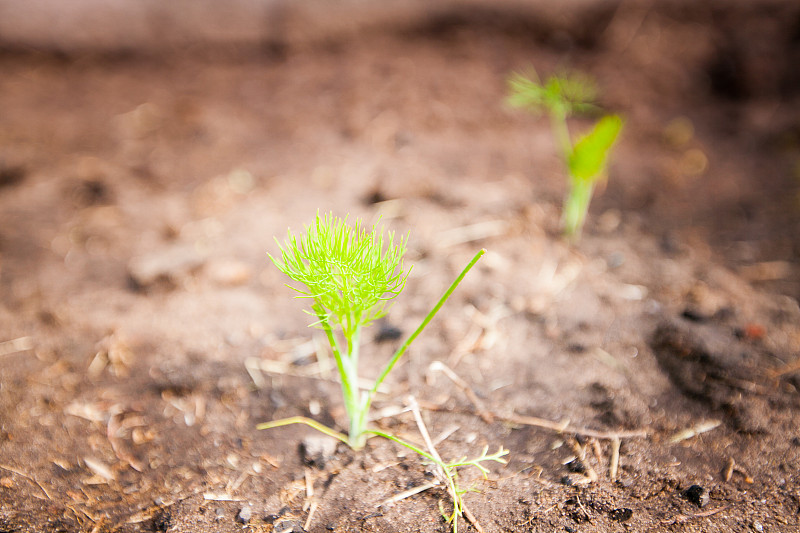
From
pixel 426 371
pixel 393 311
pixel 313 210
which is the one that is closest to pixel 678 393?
pixel 426 371

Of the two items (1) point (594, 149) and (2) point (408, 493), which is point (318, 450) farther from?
(1) point (594, 149)

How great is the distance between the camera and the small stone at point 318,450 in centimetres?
122

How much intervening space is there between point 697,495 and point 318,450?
0.81m

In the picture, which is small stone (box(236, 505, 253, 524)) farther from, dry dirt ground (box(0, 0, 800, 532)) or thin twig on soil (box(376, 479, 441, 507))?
thin twig on soil (box(376, 479, 441, 507))

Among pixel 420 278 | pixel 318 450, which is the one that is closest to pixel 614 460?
pixel 318 450

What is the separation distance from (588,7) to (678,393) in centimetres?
216

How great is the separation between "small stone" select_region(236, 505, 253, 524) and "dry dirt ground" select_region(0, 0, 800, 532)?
0.06 ft

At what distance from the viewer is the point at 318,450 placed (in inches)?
48.7

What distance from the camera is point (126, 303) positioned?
1700 millimetres

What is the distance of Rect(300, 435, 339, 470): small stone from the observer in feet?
4.01

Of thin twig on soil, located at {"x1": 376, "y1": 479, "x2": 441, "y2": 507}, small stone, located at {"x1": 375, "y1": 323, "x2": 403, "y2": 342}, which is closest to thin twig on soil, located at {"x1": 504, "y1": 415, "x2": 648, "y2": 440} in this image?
thin twig on soil, located at {"x1": 376, "y1": 479, "x2": 441, "y2": 507}

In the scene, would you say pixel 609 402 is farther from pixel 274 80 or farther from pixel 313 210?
pixel 274 80

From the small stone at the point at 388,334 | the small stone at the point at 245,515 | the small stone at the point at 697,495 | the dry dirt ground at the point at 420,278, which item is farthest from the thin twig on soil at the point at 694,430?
the small stone at the point at 245,515

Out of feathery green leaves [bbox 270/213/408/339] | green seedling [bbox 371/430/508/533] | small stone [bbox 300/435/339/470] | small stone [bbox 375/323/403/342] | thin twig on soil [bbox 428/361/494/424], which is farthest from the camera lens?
small stone [bbox 375/323/403/342]
